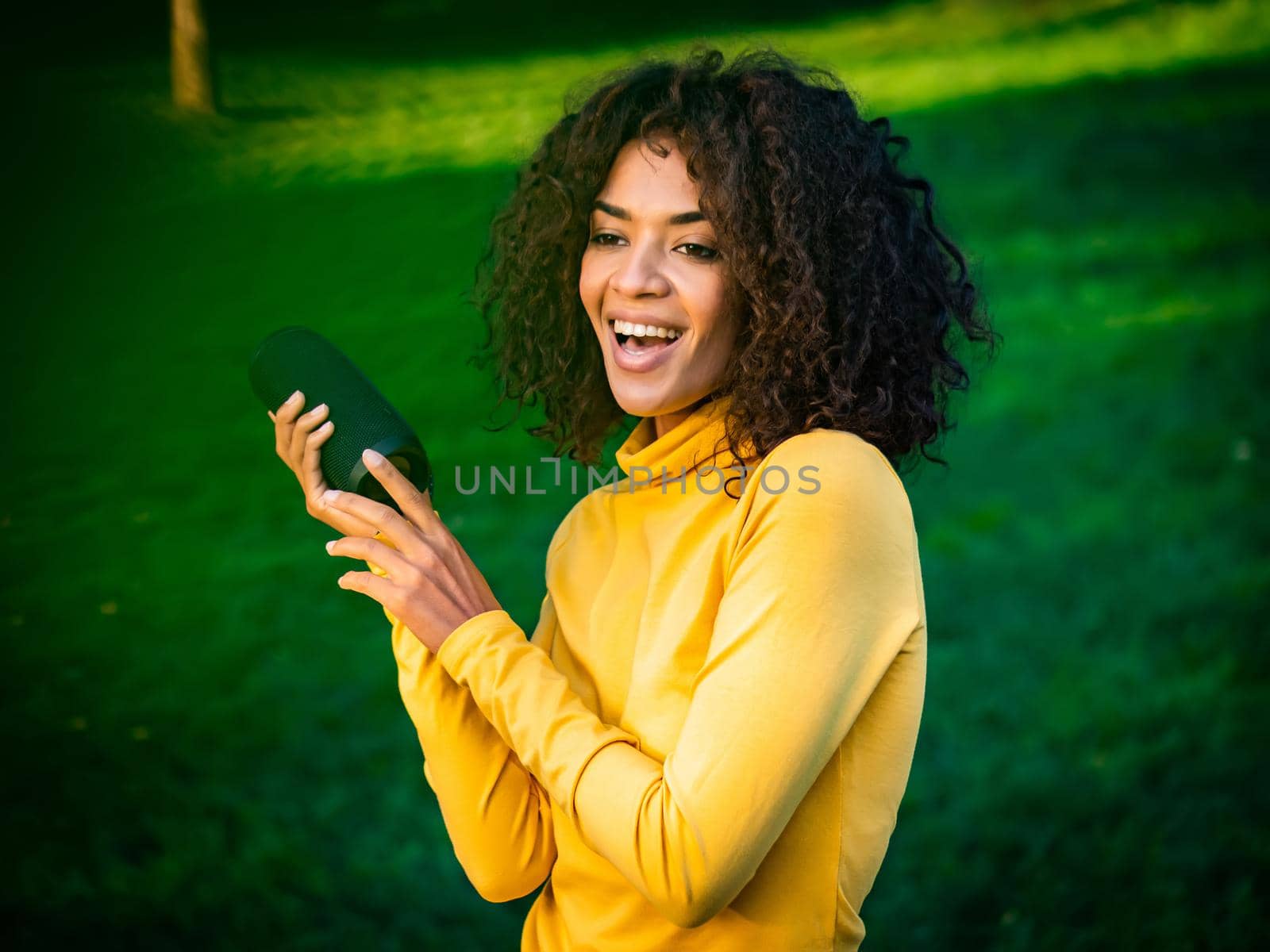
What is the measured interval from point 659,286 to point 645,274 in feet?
0.07

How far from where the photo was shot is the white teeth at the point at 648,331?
1466 millimetres

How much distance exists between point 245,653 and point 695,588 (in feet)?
6.58

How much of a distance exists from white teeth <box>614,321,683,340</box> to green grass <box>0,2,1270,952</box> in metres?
1.71

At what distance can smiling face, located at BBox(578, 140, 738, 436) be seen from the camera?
1436 millimetres

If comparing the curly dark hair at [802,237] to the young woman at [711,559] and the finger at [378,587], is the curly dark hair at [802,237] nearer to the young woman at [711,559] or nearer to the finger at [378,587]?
the young woman at [711,559]

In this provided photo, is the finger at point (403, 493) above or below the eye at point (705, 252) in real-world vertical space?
below

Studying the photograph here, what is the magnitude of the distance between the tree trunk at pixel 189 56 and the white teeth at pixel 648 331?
2.25 metres

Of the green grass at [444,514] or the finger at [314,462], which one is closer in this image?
the finger at [314,462]

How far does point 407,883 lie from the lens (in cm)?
294

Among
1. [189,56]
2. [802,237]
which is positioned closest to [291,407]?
[802,237]

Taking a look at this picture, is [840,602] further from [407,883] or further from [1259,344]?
[1259,344]

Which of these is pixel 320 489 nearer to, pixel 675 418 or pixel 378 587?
pixel 378 587

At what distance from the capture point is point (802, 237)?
1400 millimetres

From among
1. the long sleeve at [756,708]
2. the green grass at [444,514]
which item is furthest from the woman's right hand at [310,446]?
the green grass at [444,514]
